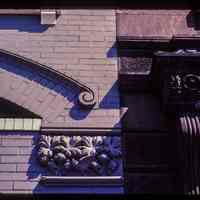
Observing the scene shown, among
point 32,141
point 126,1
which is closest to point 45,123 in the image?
point 32,141

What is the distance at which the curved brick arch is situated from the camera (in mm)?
8281

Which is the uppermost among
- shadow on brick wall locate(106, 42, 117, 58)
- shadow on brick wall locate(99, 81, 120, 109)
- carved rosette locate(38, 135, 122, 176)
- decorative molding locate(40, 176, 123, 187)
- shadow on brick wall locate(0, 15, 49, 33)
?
shadow on brick wall locate(0, 15, 49, 33)

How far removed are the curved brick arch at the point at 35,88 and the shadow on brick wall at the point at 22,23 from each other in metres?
0.48

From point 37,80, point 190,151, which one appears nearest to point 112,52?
point 37,80

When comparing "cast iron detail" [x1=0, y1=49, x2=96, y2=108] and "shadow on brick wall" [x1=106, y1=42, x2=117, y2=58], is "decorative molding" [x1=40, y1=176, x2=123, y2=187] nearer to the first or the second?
"cast iron detail" [x1=0, y1=49, x2=96, y2=108]

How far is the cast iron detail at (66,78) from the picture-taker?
830 centimetres

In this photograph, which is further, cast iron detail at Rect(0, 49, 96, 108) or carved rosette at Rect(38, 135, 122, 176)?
cast iron detail at Rect(0, 49, 96, 108)

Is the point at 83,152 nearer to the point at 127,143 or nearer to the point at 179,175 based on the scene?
the point at 127,143

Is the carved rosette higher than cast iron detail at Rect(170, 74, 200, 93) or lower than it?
lower

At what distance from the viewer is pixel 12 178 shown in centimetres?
777

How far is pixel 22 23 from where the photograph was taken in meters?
8.95

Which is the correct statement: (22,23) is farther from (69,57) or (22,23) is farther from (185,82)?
(185,82)

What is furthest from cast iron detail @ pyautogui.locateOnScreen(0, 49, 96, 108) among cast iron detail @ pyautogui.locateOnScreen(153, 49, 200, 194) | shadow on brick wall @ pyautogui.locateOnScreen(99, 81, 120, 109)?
cast iron detail @ pyautogui.locateOnScreen(153, 49, 200, 194)

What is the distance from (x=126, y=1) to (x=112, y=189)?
9.12ft
